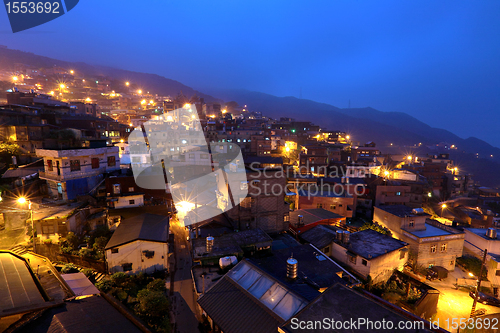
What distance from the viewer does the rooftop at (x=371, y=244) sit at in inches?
698

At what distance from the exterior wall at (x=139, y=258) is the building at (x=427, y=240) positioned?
73.9 ft

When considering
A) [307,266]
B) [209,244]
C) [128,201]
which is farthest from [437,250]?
[128,201]

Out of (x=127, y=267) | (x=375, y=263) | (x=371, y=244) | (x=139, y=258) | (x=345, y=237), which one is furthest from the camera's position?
(x=371, y=244)

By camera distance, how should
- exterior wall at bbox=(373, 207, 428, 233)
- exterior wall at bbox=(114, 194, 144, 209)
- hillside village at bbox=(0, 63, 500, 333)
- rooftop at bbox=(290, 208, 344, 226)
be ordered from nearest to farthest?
hillside village at bbox=(0, 63, 500, 333)
exterior wall at bbox=(114, 194, 144, 209)
exterior wall at bbox=(373, 207, 428, 233)
rooftop at bbox=(290, 208, 344, 226)

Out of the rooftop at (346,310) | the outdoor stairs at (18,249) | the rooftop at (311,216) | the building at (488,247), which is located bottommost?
the building at (488,247)

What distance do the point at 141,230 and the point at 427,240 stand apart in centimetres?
2529

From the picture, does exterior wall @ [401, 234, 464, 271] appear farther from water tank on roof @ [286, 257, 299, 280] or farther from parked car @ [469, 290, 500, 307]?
water tank on roof @ [286, 257, 299, 280]

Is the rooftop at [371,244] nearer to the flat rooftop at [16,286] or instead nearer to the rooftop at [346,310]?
the rooftop at [346,310]

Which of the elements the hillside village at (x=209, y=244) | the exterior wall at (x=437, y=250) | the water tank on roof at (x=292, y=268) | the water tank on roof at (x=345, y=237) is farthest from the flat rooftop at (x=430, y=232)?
the water tank on roof at (x=292, y=268)

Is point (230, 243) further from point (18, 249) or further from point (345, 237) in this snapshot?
point (18, 249)

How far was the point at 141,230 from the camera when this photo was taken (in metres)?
17.9

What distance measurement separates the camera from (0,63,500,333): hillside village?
9711 mm

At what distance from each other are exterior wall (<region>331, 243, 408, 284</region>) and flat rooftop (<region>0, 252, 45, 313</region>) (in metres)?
18.2

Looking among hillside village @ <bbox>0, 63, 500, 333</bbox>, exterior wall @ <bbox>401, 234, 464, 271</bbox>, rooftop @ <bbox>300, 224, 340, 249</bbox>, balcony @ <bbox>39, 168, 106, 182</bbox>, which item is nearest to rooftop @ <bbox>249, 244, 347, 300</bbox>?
hillside village @ <bbox>0, 63, 500, 333</bbox>
